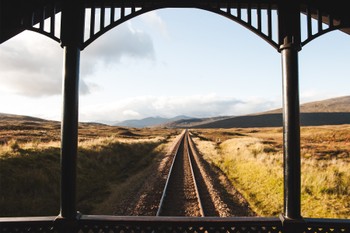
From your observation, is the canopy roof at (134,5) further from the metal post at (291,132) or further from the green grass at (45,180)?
the green grass at (45,180)

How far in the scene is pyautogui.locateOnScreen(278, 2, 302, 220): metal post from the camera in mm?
4855

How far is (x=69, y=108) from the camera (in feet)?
15.9

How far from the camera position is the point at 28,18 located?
509cm

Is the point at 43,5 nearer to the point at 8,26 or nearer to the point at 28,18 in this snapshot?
the point at 28,18

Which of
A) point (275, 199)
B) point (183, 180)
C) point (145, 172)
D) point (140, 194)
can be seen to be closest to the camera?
point (275, 199)

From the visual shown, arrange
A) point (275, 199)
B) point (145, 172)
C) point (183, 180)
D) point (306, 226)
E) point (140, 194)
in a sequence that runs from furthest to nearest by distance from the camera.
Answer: point (145, 172)
point (183, 180)
point (140, 194)
point (275, 199)
point (306, 226)

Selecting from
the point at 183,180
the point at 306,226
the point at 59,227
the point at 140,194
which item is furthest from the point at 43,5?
the point at 183,180

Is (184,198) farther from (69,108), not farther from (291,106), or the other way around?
(69,108)

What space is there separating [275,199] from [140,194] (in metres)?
5.47

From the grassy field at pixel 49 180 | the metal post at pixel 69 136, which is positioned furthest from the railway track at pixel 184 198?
the metal post at pixel 69 136

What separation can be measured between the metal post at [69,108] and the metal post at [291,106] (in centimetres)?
374

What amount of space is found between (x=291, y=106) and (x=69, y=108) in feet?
12.9

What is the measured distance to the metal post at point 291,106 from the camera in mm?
4855

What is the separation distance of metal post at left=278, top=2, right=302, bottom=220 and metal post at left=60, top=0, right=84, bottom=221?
374cm
